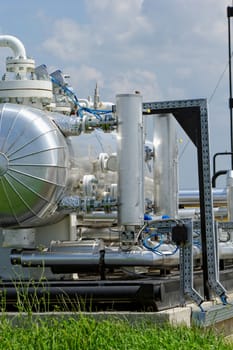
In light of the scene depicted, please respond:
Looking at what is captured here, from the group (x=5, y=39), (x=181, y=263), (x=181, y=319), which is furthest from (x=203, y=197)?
(x=5, y=39)

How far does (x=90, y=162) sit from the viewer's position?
12336 mm

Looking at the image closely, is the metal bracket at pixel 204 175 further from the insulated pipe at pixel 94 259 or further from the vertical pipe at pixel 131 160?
the insulated pipe at pixel 94 259

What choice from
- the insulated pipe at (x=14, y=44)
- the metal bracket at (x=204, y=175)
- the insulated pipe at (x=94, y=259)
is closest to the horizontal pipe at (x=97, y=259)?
the insulated pipe at (x=94, y=259)

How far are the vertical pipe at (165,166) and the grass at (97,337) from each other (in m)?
4.11

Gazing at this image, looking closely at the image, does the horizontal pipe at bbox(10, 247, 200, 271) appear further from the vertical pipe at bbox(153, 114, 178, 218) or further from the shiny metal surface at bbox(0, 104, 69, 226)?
the vertical pipe at bbox(153, 114, 178, 218)

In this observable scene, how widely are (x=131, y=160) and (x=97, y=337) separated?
399 centimetres

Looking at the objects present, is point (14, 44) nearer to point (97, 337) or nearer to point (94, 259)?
point (94, 259)

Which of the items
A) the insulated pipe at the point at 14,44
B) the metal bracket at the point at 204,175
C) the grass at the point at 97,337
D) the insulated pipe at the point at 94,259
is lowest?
the grass at the point at 97,337

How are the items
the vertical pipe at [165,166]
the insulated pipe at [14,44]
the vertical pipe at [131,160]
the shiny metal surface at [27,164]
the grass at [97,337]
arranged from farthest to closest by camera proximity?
the insulated pipe at [14,44]
the vertical pipe at [165,166]
the vertical pipe at [131,160]
the shiny metal surface at [27,164]
the grass at [97,337]

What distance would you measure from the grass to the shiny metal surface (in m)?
2.76

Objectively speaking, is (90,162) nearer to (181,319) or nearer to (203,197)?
(203,197)

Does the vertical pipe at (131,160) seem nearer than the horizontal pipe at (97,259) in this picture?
No

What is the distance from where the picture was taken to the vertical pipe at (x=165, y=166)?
40.5 feet

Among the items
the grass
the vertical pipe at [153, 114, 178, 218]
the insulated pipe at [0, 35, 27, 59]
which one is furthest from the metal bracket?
the insulated pipe at [0, 35, 27, 59]
